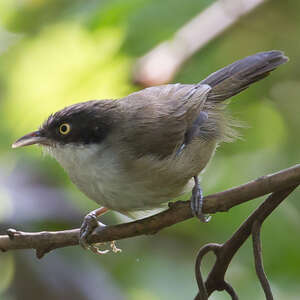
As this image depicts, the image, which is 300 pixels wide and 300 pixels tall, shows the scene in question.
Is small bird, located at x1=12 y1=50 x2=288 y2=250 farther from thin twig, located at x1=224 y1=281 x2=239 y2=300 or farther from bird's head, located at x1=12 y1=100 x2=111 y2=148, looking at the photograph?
thin twig, located at x1=224 y1=281 x2=239 y2=300

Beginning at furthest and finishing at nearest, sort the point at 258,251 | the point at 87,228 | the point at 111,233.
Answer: the point at 87,228 < the point at 111,233 < the point at 258,251

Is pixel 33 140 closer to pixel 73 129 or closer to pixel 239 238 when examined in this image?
pixel 73 129

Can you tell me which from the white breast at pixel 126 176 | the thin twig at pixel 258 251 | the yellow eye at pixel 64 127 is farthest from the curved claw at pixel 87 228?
the thin twig at pixel 258 251

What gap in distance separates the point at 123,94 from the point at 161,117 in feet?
3.73

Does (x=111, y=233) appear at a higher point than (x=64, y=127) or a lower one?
lower

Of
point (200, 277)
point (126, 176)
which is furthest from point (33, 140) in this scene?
point (200, 277)

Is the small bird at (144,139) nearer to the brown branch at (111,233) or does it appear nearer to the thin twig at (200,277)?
the brown branch at (111,233)

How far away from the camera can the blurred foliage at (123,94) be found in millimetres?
4422

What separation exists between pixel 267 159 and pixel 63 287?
6.59ft

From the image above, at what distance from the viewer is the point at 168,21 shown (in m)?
4.44

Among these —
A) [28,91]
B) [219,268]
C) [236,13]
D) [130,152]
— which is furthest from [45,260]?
[219,268]

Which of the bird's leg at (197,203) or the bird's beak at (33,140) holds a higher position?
the bird's beak at (33,140)

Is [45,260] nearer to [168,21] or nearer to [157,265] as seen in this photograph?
[157,265]

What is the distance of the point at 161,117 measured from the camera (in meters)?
3.70
